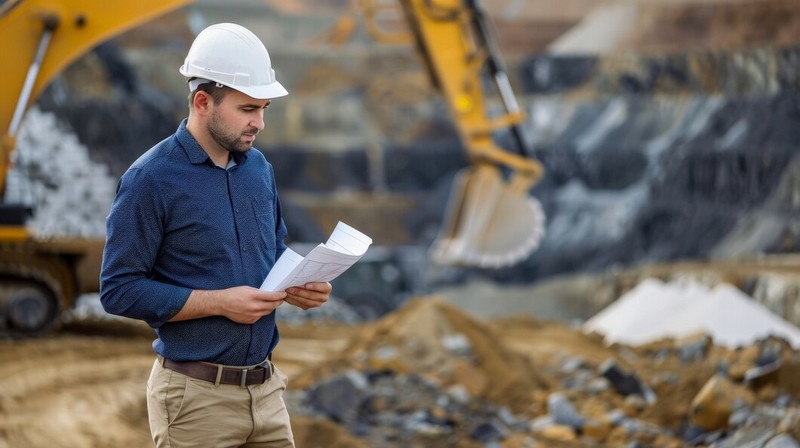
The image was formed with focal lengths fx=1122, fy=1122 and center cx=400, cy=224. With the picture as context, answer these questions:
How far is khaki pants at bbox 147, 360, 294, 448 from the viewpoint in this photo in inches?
97.1

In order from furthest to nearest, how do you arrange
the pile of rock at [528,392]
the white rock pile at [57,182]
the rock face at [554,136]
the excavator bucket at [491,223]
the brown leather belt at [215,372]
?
the rock face at [554,136] < the white rock pile at [57,182] < the excavator bucket at [491,223] < the pile of rock at [528,392] < the brown leather belt at [215,372]

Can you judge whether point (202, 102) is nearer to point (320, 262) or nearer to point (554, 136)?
point (320, 262)

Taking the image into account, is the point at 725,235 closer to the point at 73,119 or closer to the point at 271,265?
the point at 73,119

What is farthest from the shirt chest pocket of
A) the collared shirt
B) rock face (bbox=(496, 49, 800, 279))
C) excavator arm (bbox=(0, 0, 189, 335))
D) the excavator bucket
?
rock face (bbox=(496, 49, 800, 279))

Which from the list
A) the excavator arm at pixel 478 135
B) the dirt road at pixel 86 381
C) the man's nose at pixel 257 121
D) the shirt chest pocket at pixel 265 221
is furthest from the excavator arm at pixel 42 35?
Result: the man's nose at pixel 257 121

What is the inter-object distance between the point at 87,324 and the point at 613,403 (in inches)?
270

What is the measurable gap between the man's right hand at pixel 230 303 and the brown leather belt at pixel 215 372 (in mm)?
122

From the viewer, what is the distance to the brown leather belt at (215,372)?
2475 mm

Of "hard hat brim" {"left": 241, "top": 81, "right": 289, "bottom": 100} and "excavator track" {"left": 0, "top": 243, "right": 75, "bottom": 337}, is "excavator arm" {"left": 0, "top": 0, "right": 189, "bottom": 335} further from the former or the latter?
"hard hat brim" {"left": 241, "top": 81, "right": 289, "bottom": 100}

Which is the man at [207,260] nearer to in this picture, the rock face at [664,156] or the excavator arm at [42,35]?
the excavator arm at [42,35]

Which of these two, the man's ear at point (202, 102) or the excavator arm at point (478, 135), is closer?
the man's ear at point (202, 102)

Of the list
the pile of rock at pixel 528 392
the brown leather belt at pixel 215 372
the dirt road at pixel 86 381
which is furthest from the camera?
the dirt road at pixel 86 381

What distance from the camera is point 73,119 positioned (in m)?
18.8

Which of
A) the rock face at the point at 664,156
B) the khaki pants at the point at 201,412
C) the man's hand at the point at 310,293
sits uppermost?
the man's hand at the point at 310,293
